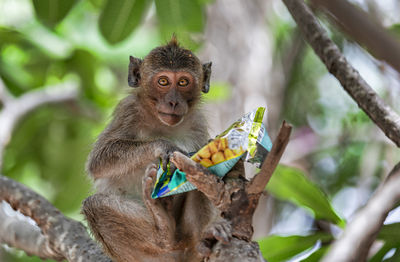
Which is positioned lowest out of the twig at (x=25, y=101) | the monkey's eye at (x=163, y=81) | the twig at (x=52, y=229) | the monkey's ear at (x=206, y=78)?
the twig at (x=52, y=229)

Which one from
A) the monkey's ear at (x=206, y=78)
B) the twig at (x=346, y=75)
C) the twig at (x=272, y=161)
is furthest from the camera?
the monkey's ear at (x=206, y=78)

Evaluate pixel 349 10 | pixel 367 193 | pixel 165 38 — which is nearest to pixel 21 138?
pixel 165 38

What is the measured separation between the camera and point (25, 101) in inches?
288

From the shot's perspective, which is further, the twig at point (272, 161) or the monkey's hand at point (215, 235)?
the monkey's hand at point (215, 235)

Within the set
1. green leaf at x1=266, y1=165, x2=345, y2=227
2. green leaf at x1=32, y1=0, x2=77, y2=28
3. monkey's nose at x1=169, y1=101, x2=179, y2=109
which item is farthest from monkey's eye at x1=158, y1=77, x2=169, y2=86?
green leaf at x1=266, y1=165, x2=345, y2=227

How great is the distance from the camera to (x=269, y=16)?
853 centimetres

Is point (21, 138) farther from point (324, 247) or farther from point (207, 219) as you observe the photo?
point (324, 247)

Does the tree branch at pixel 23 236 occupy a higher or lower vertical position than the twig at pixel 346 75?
higher

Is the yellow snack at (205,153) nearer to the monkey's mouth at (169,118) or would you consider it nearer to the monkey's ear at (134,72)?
the monkey's mouth at (169,118)

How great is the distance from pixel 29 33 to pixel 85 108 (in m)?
1.48

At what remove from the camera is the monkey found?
4.31 metres

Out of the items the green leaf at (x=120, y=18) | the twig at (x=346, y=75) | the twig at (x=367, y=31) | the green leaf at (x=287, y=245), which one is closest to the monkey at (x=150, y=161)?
the green leaf at (x=120, y=18)

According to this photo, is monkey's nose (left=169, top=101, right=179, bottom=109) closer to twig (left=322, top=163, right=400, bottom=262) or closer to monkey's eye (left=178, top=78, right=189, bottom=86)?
monkey's eye (left=178, top=78, right=189, bottom=86)

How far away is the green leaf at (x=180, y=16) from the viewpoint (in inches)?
182
